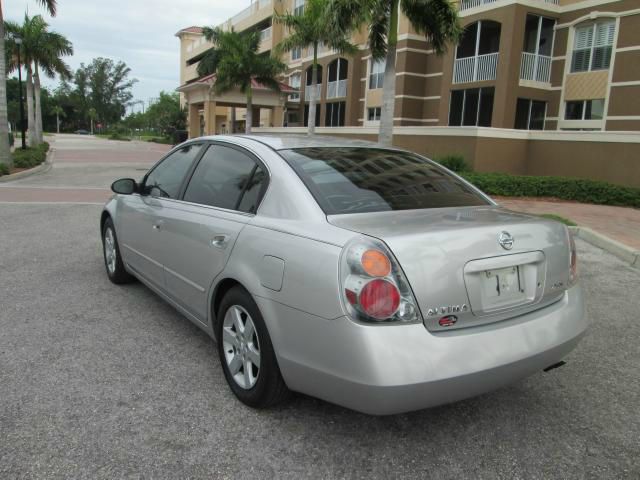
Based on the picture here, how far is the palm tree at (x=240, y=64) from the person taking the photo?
30.0 meters

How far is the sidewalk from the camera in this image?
9.34 metres

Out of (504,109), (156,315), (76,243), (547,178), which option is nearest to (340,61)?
(504,109)

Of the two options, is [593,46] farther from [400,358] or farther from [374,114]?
[400,358]

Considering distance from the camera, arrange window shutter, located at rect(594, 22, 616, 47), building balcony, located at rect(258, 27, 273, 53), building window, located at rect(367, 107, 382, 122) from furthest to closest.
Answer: building balcony, located at rect(258, 27, 273, 53) → building window, located at rect(367, 107, 382, 122) → window shutter, located at rect(594, 22, 616, 47)

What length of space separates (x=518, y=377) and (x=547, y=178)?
1325cm

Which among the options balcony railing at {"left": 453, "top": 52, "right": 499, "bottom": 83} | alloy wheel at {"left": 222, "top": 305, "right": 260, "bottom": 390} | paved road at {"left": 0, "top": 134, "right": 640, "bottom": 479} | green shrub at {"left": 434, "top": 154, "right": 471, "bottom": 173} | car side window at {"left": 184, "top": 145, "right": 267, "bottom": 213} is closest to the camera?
paved road at {"left": 0, "top": 134, "right": 640, "bottom": 479}

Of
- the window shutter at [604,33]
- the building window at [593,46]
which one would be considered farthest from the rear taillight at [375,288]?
the window shutter at [604,33]

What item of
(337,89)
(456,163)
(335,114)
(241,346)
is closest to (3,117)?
(456,163)

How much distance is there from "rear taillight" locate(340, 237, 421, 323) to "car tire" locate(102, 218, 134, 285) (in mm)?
3480

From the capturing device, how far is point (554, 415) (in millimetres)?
3170

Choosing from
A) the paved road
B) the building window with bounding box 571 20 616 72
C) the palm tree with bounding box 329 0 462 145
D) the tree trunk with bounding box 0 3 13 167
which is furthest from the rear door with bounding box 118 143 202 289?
the building window with bounding box 571 20 616 72

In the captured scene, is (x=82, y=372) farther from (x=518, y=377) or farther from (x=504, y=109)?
(x=504, y=109)

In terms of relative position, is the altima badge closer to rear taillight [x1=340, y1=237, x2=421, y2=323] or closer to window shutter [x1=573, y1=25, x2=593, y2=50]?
rear taillight [x1=340, y1=237, x2=421, y2=323]

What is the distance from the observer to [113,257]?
551 cm
